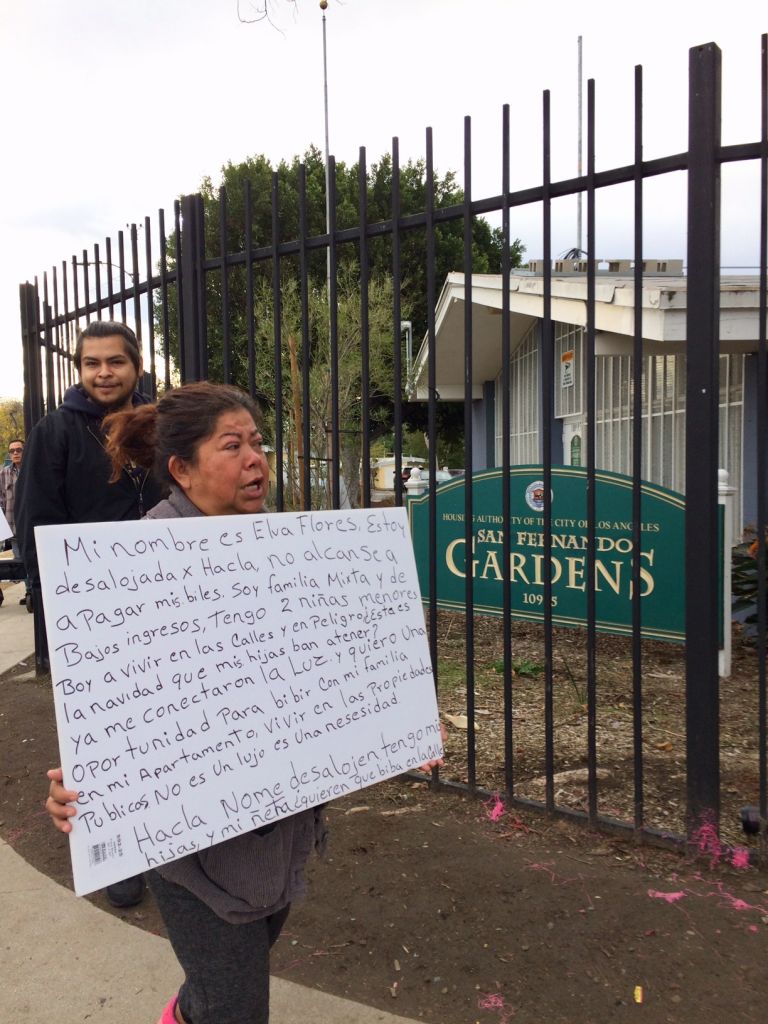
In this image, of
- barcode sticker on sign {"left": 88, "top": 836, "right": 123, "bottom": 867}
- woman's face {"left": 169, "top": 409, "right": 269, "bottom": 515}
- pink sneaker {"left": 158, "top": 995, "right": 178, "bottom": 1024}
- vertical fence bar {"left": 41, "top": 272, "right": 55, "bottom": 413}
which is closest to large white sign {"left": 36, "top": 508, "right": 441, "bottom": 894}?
barcode sticker on sign {"left": 88, "top": 836, "right": 123, "bottom": 867}

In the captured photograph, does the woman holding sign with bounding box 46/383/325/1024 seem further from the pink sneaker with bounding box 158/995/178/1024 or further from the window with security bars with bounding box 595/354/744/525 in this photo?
the window with security bars with bounding box 595/354/744/525

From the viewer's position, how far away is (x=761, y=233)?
8.38 feet

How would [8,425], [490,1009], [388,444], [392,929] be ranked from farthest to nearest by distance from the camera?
[8,425]
[388,444]
[392,929]
[490,1009]

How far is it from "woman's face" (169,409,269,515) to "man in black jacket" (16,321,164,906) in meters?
1.21

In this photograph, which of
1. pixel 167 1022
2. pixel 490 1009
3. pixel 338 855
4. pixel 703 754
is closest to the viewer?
pixel 167 1022

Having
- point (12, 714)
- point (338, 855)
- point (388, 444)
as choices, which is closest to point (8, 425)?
point (388, 444)

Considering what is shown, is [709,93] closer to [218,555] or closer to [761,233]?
[761,233]

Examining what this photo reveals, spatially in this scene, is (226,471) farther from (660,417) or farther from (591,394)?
(660,417)

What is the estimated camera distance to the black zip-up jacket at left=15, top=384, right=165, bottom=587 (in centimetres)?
276

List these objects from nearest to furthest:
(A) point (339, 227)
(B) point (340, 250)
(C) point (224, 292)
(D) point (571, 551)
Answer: (C) point (224, 292), (D) point (571, 551), (B) point (340, 250), (A) point (339, 227)

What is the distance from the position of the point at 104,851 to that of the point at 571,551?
330 centimetres

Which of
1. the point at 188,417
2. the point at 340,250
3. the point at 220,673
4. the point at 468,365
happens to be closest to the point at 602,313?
the point at 468,365

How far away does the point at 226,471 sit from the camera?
1634mm

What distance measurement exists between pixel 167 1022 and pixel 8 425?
4175cm
